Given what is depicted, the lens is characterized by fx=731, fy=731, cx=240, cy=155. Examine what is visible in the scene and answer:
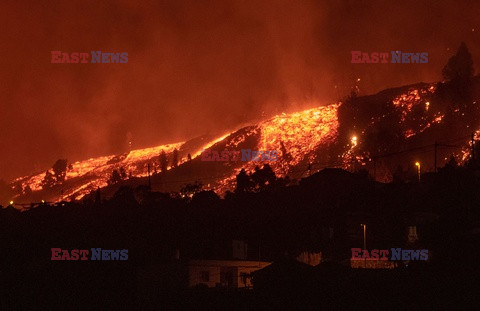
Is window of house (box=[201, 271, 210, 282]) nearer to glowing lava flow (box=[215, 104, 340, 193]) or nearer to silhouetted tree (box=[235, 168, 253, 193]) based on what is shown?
silhouetted tree (box=[235, 168, 253, 193])

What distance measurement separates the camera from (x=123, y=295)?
38125 mm

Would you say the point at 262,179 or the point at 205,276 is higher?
the point at 262,179

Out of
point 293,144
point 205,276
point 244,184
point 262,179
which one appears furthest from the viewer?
point 293,144

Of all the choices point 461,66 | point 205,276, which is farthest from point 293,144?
point 205,276

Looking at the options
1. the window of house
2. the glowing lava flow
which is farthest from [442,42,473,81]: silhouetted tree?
the window of house

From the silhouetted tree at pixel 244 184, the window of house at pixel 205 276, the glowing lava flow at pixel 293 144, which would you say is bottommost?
the window of house at pixel 205 276

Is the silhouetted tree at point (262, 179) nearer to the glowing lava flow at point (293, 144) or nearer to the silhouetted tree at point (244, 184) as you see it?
the silhouetted tree at point (244, 184)

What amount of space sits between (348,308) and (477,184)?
3919cm

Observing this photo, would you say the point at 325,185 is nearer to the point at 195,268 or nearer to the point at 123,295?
the point at 195,268

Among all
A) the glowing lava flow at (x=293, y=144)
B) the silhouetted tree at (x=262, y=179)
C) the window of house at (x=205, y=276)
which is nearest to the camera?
the window of house at (x=205, y=276)

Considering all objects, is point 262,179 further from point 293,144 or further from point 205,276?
point 293,144

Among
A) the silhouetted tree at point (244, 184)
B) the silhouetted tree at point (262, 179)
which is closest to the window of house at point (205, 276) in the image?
the silhouetted tree at point (244, 184)

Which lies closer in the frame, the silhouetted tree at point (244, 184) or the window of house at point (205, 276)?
the window of house at point (205, 276)

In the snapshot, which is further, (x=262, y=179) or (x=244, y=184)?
(x=262, y=179)
